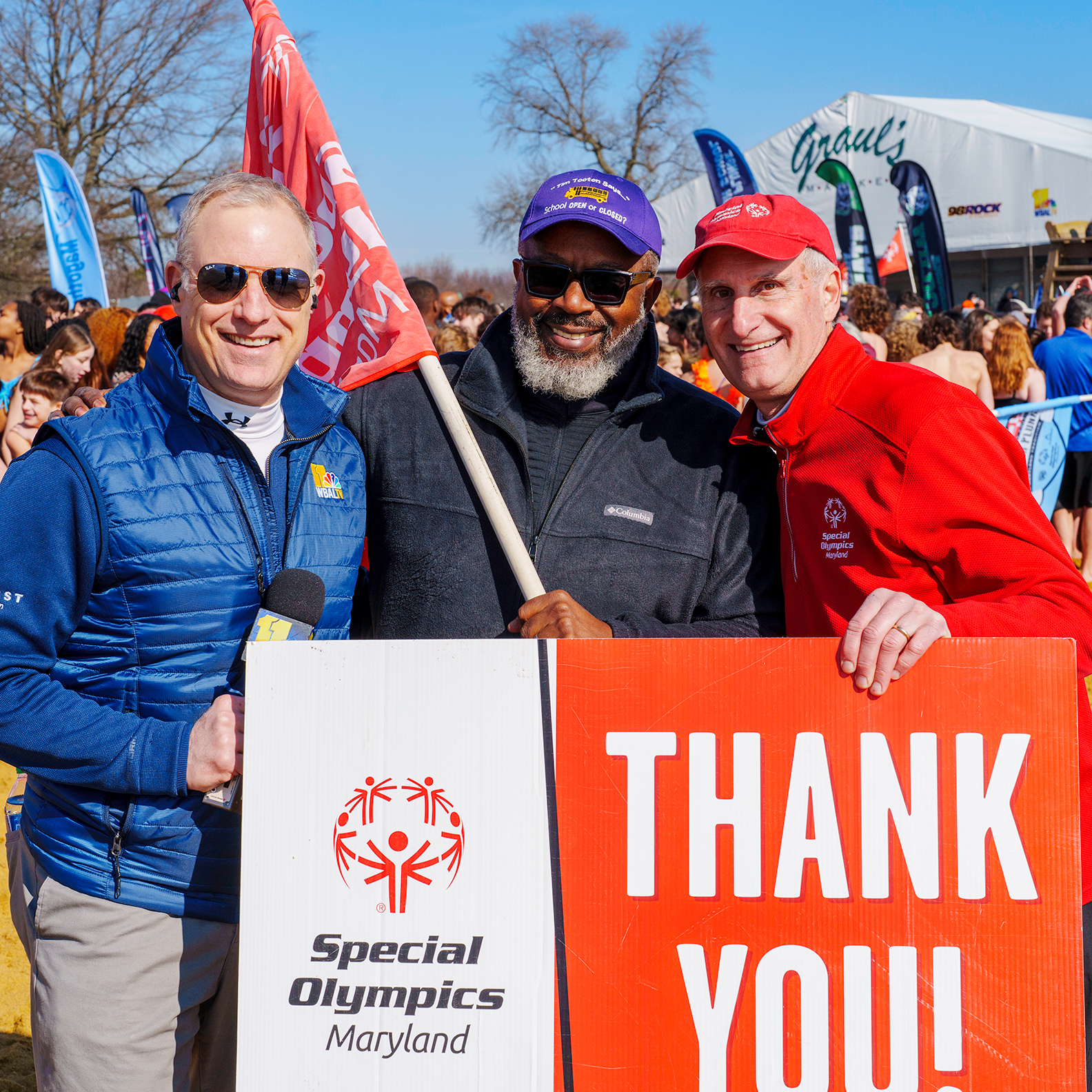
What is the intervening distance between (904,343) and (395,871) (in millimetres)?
8182

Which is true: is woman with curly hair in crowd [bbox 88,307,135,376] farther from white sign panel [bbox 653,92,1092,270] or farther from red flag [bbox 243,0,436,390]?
white sign panel [bbox 653,92,1092,270]

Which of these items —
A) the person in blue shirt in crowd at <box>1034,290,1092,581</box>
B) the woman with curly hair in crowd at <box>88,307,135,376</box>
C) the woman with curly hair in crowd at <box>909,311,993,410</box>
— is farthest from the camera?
the person in blue shirt in crowd at <box>1034,290,1092,581</box>

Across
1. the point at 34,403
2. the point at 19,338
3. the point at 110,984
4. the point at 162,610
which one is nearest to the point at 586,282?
the point at 162,610

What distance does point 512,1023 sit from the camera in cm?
173

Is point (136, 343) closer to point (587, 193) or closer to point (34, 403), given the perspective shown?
point (34, 403)

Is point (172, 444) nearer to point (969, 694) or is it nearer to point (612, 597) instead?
point (612, 597)

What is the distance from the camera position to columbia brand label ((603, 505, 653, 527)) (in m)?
2.49

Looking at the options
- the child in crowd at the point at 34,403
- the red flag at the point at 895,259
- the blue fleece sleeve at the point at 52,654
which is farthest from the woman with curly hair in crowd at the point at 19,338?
the red flag at the point at 895,259

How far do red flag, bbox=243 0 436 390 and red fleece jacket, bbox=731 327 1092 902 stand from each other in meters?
1.00

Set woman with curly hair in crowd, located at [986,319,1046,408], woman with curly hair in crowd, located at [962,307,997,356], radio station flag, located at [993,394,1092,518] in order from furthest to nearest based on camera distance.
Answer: woman with curly hair in crowd, located at [962,307,997,356] → woman with curly hair in crowd, located at [986,319,1046,408] → radio station flag, located at [993,394,1092,518]

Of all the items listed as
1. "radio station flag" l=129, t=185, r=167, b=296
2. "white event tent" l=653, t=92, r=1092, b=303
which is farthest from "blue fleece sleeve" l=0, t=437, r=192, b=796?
"white event tent" l=653, t=92, r=1092, b=303

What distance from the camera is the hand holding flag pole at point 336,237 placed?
2.62m

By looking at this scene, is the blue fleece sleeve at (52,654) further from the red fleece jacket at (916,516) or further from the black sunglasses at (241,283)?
the red fleece jacket at (916,516)

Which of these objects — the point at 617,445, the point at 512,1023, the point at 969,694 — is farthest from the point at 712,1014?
the point at 617,445
